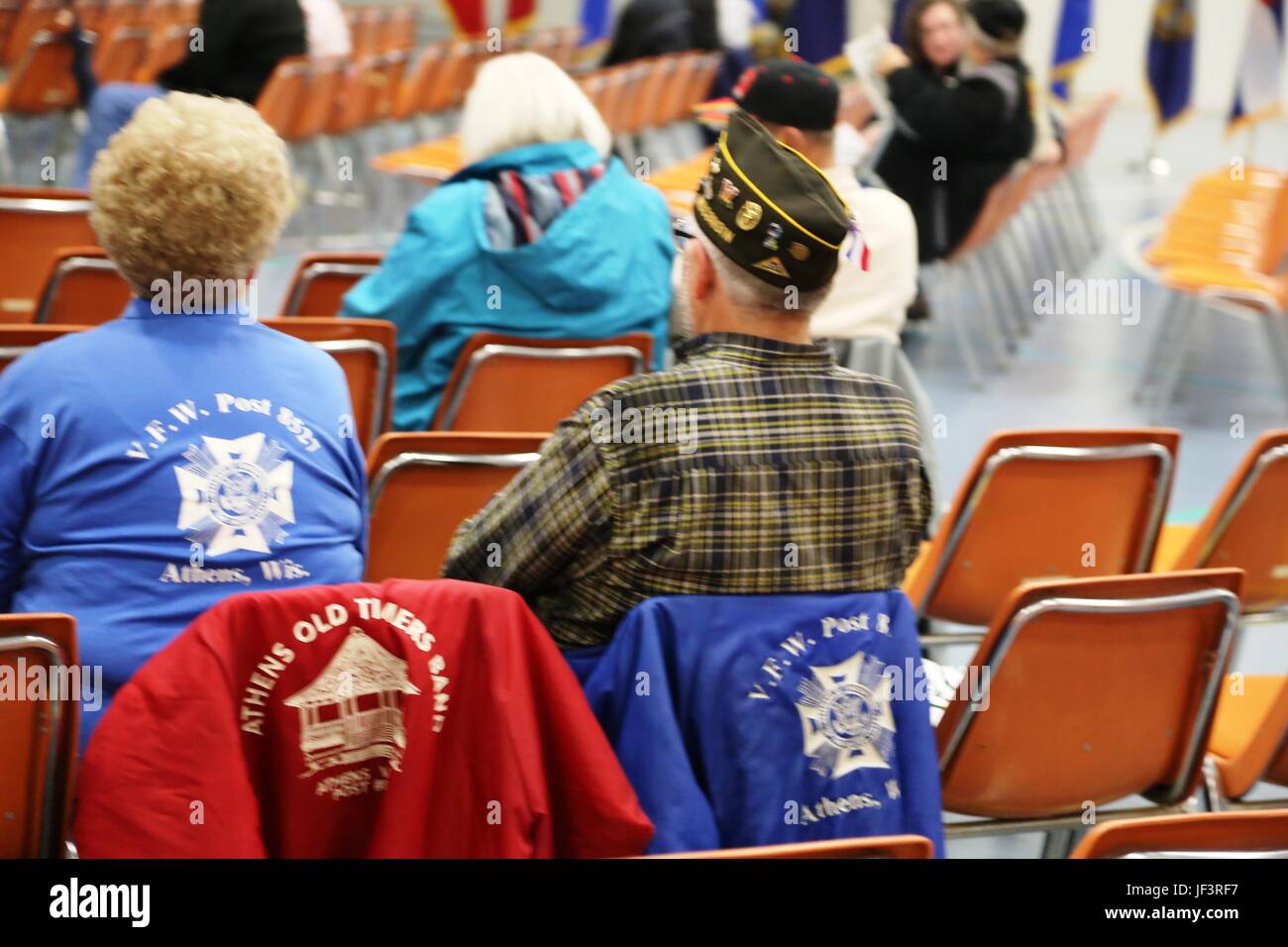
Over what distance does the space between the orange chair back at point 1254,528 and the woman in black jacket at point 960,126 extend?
3.37 m

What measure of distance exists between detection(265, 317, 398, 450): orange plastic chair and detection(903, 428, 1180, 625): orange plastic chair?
118 cm

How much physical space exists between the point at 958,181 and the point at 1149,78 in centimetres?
459

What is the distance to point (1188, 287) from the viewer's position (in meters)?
5.81

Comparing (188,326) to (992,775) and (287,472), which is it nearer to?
(287,472)

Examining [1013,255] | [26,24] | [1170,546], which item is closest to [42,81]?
[26,24]

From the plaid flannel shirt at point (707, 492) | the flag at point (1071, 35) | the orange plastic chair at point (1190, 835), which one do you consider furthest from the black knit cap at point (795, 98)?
the flag at point (1071, 35)

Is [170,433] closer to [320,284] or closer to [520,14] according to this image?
[320,284]

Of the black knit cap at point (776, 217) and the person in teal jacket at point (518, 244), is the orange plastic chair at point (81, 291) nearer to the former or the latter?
the person in teal jacket at point (518, 244)

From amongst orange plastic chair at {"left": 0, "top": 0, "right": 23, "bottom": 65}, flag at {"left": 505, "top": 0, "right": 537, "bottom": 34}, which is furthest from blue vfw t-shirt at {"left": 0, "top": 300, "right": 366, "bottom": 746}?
flag at {"left": 505, "top": 0, "right": 537, "bottom": 34}

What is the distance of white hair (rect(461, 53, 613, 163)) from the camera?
3.61 m

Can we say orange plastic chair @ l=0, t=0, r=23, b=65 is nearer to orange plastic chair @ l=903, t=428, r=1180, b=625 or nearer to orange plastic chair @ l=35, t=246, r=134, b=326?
orange plastic chair @ l=35, t=246, r=134, b=326

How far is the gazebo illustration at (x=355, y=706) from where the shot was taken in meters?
1.66

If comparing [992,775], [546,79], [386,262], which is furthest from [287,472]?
[546,79]

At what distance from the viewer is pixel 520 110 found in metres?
3.61
